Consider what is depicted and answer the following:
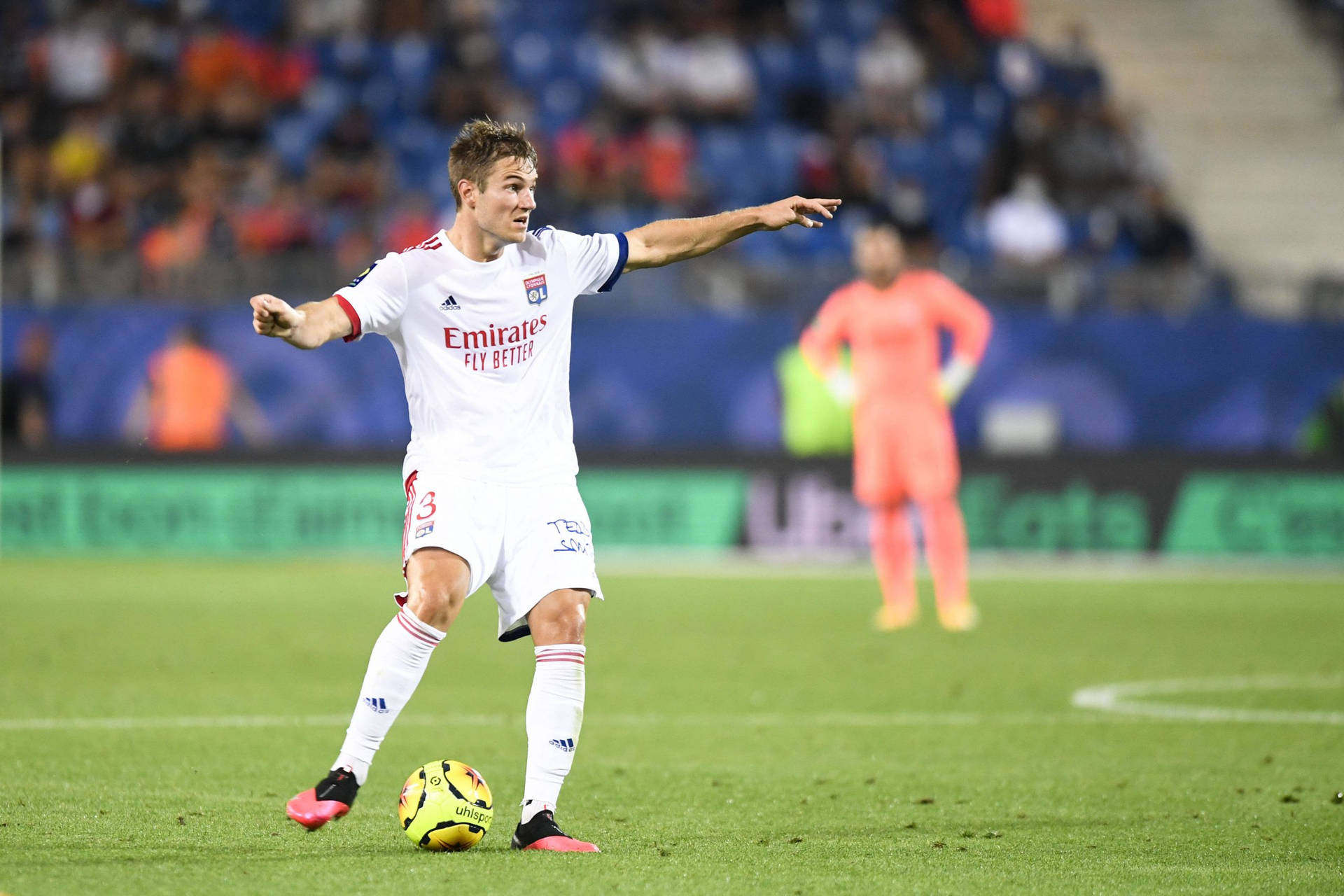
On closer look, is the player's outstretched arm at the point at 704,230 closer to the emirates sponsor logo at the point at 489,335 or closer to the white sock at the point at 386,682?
the emirates sponsor logo at the point at 489,335

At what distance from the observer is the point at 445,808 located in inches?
217

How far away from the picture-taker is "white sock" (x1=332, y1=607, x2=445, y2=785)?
5.54 m

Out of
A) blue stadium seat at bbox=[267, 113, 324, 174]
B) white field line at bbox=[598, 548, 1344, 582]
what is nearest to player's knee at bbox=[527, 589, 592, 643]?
white field line at bbox=[598, 548, 1344, 582]

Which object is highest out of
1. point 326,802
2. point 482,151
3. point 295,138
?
point 295,138

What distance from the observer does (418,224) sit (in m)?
19.8

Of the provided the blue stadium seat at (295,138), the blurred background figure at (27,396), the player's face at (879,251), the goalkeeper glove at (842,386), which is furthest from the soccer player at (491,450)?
the blue stadium seat at (295,138)

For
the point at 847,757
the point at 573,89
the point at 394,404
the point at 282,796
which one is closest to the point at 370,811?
the point at 282,796

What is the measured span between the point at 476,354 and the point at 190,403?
13.2 meters

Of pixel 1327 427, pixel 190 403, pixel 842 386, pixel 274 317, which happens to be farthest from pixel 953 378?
pixel 190 403

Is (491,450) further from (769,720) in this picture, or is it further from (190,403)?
(190,403)

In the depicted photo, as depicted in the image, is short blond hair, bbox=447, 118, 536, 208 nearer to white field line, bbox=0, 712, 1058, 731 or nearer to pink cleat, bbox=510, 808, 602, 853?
pink cleat, bbox=510, 808, 602, 853

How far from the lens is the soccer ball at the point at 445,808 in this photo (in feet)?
18.0

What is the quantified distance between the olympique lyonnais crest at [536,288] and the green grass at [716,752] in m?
1.61

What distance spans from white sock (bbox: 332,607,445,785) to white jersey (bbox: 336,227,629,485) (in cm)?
50
